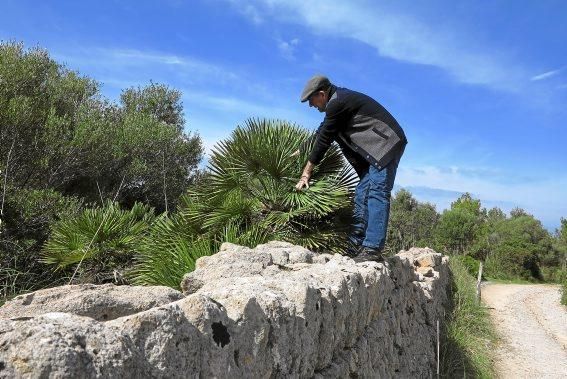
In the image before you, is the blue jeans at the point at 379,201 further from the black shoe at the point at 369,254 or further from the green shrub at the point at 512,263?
the green shrub at the point at 512,263

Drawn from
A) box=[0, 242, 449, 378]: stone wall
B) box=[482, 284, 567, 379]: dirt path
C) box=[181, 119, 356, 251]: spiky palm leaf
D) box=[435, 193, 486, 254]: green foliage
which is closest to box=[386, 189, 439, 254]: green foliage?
box=[435, 193, 486, 254]: green foliage

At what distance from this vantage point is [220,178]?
6.27m

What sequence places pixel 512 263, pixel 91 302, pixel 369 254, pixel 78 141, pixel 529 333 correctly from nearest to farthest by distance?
pixel 91 302 → pixel 369 254 → pixel 529 333 → pixel 78 141 → pixel 512 263

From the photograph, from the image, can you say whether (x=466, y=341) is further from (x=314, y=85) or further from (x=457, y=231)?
(x=457, y=231)

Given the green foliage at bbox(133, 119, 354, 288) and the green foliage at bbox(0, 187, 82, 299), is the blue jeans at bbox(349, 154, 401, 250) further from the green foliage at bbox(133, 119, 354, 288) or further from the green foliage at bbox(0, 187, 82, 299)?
the green foliage at bbox(0, 187, 82, 299)

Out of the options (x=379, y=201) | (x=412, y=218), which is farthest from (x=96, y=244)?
(x=412, y=218)

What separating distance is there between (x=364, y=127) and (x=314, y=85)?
1.96 feet

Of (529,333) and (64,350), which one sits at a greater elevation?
(64,350)

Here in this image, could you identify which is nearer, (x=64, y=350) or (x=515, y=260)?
(x=64, y=350)

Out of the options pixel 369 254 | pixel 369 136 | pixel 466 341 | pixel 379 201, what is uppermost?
pixel 369 136

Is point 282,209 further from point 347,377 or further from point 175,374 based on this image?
point 175,374

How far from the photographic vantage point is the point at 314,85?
4816 mm

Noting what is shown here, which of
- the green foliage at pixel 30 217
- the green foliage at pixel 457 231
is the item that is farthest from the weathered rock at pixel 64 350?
the green foliage at pixel 457 231

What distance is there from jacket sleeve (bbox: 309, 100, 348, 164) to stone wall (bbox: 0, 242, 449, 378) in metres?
→ 1.10
